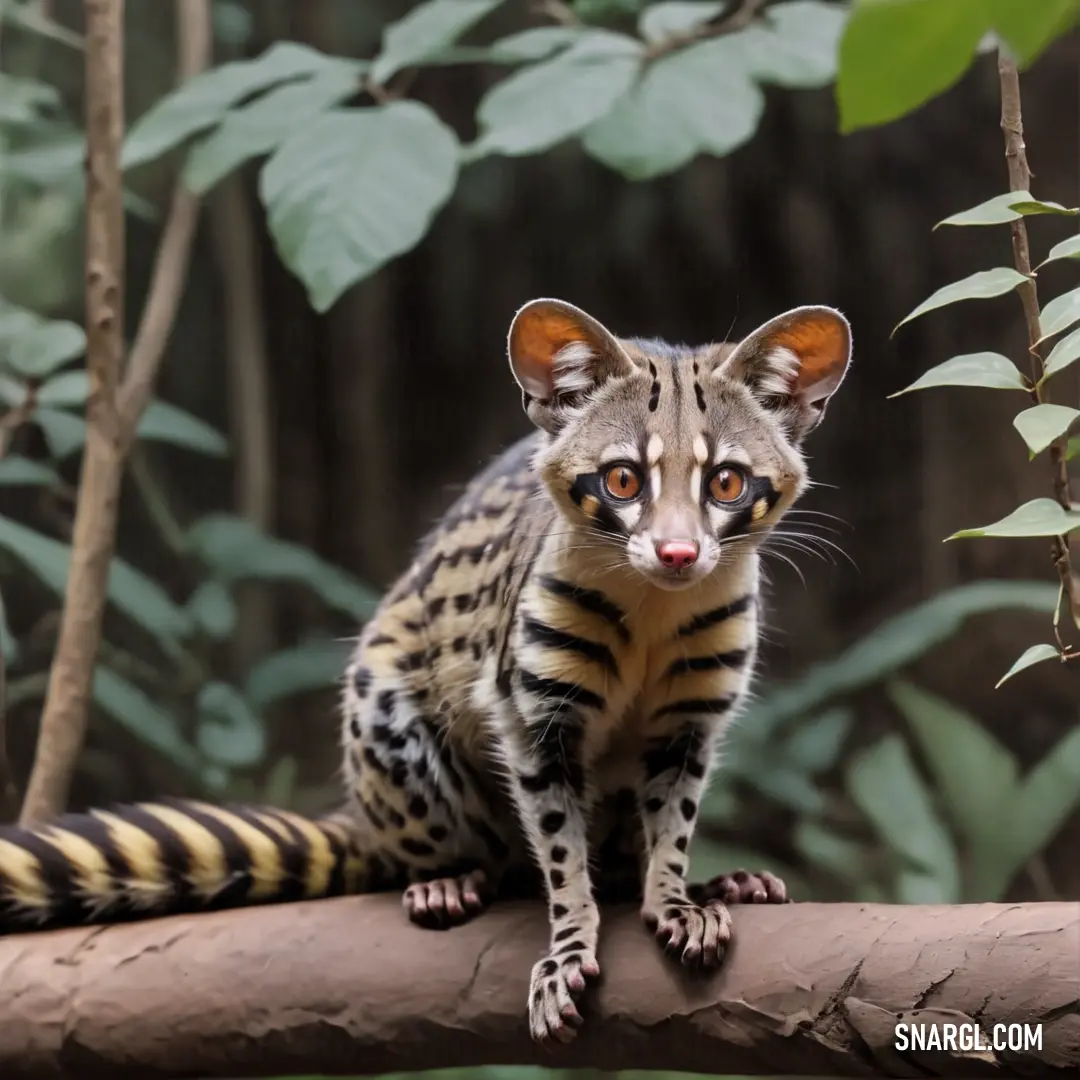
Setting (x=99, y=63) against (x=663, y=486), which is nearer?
(x=663, y=486)

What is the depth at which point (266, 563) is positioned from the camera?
149 inches

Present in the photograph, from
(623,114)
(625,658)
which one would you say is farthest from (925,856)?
(623,114)

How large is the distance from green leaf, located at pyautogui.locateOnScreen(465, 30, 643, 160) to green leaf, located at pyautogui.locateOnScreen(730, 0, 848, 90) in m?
0.26

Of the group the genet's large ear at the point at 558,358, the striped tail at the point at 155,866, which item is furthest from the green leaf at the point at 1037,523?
the striped tail at the point at 155,866

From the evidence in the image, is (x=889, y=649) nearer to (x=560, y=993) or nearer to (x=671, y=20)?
(x=671, y=20)

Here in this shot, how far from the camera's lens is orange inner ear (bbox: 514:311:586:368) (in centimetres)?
201

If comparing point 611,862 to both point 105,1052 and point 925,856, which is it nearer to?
point 105,1052

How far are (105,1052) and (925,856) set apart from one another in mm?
2228

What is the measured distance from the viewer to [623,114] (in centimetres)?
299

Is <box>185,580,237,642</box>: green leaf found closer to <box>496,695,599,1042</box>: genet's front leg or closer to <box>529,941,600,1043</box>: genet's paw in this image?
<box>496,695,599,1042</box>: genet's front leg

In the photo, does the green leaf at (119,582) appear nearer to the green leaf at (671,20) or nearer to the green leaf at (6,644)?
the green leaf at (6,644)

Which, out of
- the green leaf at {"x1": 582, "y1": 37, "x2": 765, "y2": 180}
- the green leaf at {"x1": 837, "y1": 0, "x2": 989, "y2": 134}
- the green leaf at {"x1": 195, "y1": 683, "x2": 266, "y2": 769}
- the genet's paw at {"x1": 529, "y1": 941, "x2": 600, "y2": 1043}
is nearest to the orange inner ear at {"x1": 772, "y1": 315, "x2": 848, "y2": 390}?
the genet's paw at {"x1": 529, "y1": 941, "x2": 600, "y2": 1043}

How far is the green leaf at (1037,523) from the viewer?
1446 millimetres

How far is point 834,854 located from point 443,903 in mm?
1847
